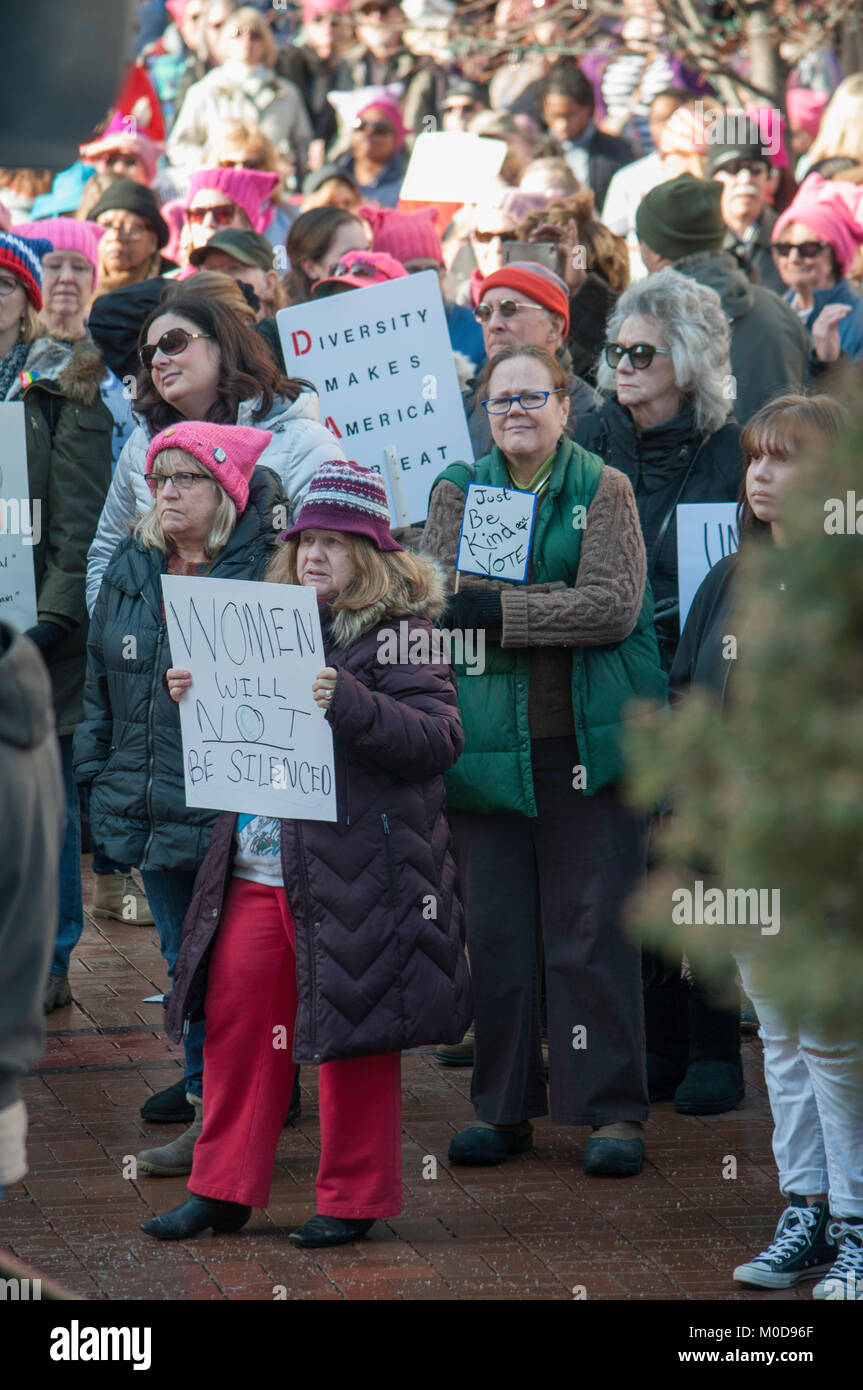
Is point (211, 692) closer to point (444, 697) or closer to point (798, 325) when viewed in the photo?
point (444, 697)

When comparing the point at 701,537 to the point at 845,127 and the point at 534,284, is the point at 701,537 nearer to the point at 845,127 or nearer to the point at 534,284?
the point at 534,284

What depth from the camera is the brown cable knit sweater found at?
520 cm

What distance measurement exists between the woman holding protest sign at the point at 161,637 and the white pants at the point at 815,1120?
161 cm

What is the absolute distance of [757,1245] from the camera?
475cm

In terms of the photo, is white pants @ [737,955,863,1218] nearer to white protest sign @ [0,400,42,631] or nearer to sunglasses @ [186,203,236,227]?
white protest sign @ [0,400,42,631]

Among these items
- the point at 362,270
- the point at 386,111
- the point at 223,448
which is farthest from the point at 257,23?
the point at 223,448

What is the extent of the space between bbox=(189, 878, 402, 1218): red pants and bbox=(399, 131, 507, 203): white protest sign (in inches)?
232

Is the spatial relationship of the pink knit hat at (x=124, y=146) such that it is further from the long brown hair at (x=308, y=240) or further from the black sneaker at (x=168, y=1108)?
the black sneaker at (x=168, y=1108)

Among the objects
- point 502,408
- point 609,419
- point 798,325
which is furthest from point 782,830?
point 798,325

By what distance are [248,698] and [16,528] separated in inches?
71.8

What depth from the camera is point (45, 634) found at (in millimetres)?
6328

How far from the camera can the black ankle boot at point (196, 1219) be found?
15.6ft

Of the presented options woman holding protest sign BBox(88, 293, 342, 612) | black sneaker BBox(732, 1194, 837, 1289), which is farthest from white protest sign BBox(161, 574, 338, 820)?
black sneaker BBox(732, 1194, 837, 1289)

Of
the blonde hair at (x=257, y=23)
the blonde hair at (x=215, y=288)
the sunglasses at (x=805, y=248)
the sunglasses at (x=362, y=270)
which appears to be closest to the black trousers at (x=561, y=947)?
the blonde hair at (x=215, y=288)
